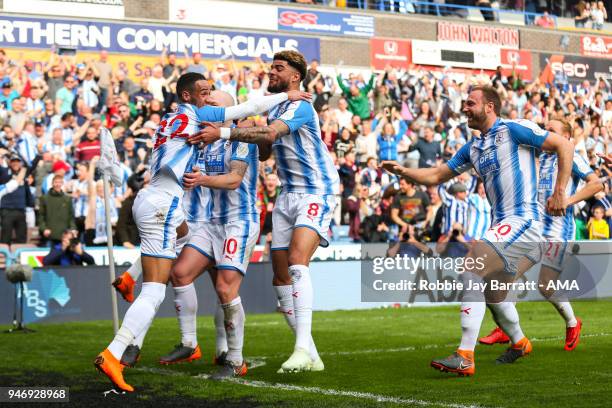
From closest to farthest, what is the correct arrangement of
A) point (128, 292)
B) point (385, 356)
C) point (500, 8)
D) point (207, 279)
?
1. point (128, 292)
2. point (385, 356)
3. point (207, 279)
4. point (500, 8)

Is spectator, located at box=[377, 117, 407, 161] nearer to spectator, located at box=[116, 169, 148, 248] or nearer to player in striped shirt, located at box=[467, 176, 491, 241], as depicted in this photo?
player in striped shirt, located at box=[467, 176, 491, 241]

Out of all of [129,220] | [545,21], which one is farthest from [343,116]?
[545,21]

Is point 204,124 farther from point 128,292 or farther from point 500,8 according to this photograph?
point 500,8

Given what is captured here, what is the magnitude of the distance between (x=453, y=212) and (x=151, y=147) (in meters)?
5.91

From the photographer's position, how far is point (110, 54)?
26.3 m

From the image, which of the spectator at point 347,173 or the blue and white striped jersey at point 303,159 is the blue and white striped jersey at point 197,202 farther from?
the spectator at point 347,173

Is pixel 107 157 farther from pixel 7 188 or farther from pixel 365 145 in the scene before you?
pixel 365 145

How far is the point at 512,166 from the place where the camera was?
8.54 meters

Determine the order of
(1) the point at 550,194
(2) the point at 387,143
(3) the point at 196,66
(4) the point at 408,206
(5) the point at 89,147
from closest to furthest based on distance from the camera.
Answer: (1) the point at 550,194 < (5) the point at 89,147 < (4) the point at 408,206 < (3) the point at 196,66 < (2) the point at 387,143

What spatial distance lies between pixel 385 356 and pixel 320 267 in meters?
7.27

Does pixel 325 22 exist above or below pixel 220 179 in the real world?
above

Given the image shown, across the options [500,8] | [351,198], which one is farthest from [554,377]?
[500,8]

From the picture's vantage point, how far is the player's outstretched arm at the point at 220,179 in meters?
7.77
